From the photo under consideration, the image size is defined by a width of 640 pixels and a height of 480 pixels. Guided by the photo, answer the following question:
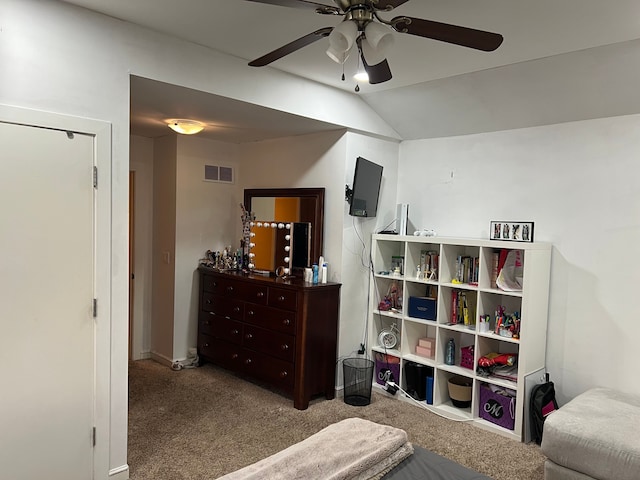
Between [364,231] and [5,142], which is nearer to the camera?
[5,142]

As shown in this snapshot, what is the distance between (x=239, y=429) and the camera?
3445 millimetres

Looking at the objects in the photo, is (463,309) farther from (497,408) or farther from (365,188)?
(365,188)

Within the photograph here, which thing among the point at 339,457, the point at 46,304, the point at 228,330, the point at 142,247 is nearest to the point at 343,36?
the point at 339,457

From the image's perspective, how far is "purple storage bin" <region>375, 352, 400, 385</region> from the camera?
4.25 metres

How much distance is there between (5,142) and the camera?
7.55 ft

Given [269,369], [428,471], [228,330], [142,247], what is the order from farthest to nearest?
[142,247]
[228,330]
[269,369]
[428,471]

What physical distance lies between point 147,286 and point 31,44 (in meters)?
3.11

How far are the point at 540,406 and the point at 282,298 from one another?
2.10m

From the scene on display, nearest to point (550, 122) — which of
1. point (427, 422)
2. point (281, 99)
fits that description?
point (281, 99)

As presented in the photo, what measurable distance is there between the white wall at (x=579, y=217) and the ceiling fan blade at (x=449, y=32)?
204 cm

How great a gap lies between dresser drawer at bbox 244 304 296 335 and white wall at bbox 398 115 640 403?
1718 millimetres

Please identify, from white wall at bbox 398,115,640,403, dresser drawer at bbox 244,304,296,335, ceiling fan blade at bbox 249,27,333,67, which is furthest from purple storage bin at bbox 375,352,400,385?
ceiling fan blade at bbox 249,27,333,67

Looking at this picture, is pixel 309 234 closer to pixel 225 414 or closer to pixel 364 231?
pixel 364 231

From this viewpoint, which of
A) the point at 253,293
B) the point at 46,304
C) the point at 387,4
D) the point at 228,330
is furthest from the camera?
the point at 228,330
